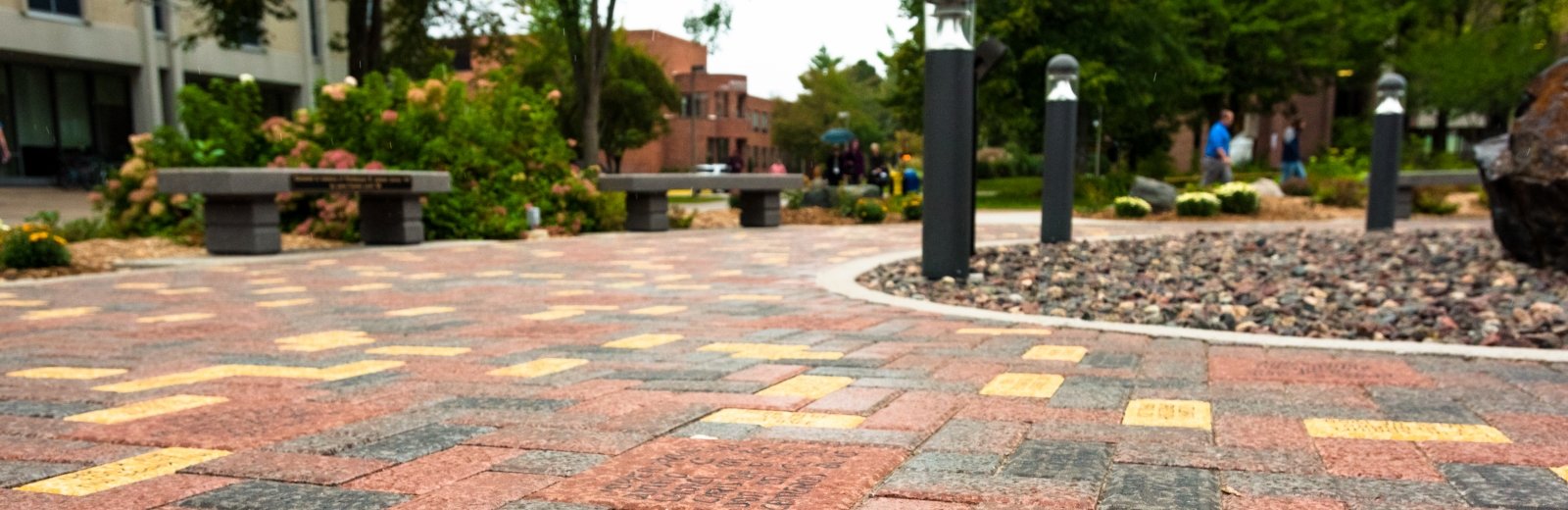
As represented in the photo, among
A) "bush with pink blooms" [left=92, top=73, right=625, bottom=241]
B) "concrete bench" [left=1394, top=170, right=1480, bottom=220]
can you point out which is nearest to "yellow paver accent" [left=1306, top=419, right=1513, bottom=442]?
"bush with pink blooms" [left=92, top=73, right=625, bottom=241]

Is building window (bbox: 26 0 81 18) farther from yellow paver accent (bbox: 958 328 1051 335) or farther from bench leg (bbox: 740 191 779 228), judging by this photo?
yellow paver accent (bbox: 958 328 1051 335)

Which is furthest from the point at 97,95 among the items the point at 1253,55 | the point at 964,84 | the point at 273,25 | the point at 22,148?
the point at 1253,55

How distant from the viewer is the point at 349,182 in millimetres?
10555

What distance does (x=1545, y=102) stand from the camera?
714 cm

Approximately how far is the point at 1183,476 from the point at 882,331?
103 inches

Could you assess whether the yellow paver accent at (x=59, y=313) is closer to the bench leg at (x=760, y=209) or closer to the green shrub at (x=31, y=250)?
the green shrub at (x=31, y=250)

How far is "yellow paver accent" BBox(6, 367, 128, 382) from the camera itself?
12.9 ft

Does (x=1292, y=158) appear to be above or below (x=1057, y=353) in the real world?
above

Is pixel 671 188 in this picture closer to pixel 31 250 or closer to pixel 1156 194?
pixel 31 250

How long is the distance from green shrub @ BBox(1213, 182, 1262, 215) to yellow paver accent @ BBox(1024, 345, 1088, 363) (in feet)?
45.9

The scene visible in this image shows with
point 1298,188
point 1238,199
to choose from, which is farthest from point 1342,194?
point 1238,199

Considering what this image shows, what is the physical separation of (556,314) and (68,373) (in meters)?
2.33

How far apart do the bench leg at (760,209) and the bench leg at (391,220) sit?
5.41 metres

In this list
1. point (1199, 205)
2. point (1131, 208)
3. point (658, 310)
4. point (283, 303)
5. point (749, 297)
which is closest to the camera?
point (658, 310)
